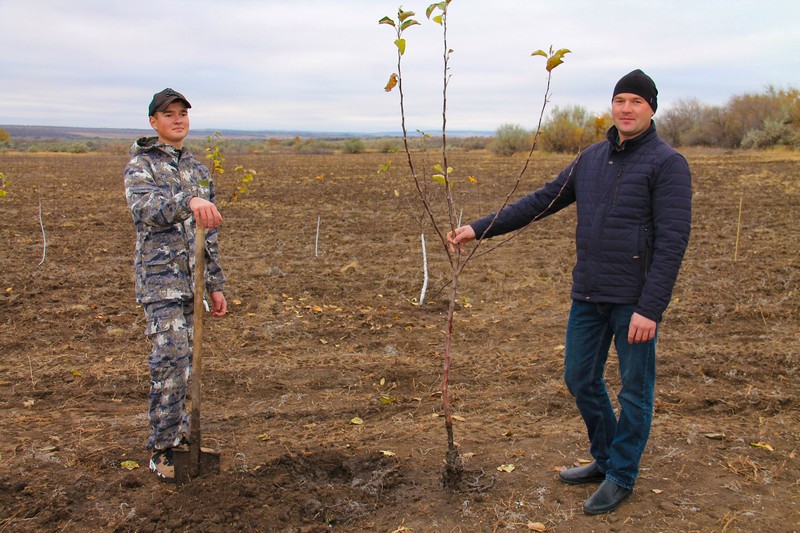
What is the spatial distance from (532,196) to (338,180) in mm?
21649

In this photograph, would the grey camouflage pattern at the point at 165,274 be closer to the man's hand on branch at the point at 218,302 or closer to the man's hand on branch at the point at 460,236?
the man's hand on branch at the point at 218,302

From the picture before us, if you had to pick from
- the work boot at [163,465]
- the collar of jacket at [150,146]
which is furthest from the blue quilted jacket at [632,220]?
the work boot at [163,465]

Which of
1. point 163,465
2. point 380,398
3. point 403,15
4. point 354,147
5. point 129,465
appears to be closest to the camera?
point 403,15

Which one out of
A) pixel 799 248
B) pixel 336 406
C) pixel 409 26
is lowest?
pixel 336 406

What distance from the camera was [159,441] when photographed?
3.52 metres

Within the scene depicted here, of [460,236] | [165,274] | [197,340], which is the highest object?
[460,236]

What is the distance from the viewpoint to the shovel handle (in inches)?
127

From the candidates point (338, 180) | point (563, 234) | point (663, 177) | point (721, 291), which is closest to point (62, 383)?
point (663, 177)

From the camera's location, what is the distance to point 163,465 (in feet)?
11.6

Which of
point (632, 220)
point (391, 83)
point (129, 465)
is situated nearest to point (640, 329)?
point (632, 220)

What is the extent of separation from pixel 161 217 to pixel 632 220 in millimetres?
2273

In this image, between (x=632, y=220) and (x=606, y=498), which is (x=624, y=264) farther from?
(x=606, y=498)

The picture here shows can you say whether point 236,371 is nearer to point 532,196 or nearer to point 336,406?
point 336,406

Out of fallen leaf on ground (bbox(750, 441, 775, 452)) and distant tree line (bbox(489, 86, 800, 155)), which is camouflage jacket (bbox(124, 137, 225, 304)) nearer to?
fallen leaf on ground (bbox(750, 441, 775, 452))
